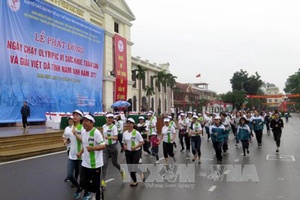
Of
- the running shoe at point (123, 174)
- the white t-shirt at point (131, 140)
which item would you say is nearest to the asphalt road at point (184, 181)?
the running shoe at point (123, 174)

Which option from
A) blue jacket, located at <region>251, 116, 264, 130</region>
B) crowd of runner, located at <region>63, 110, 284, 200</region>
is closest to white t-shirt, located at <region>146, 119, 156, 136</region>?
crowd of runner, located at <region>63, 110, 284, 200</region>

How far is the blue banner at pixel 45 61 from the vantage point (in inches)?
746

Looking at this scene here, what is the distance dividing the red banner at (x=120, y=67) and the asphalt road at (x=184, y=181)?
23.1m

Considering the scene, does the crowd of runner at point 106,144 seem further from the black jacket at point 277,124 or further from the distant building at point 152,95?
the distant building at point 152,95

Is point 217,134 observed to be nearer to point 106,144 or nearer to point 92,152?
point 106,144

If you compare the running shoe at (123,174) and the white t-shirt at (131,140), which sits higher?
the white t-shirt at (131,140)

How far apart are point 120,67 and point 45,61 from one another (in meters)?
A: 13.6

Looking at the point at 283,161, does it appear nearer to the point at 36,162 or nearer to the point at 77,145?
the point at 77,145

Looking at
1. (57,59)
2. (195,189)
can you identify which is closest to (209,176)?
(195,189)

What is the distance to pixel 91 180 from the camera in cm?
551

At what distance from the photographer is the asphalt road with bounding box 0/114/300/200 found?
21.8ft

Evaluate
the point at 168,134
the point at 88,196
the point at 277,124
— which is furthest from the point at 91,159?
the point at 277,124

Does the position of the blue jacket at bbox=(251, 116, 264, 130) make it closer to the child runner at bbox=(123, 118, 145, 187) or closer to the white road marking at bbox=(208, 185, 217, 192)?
the white road marking at bbox=(208, 185, 217, 192)

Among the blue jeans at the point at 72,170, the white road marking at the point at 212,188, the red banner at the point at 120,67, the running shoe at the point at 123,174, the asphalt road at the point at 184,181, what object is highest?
the red banner at the point at 120,67
